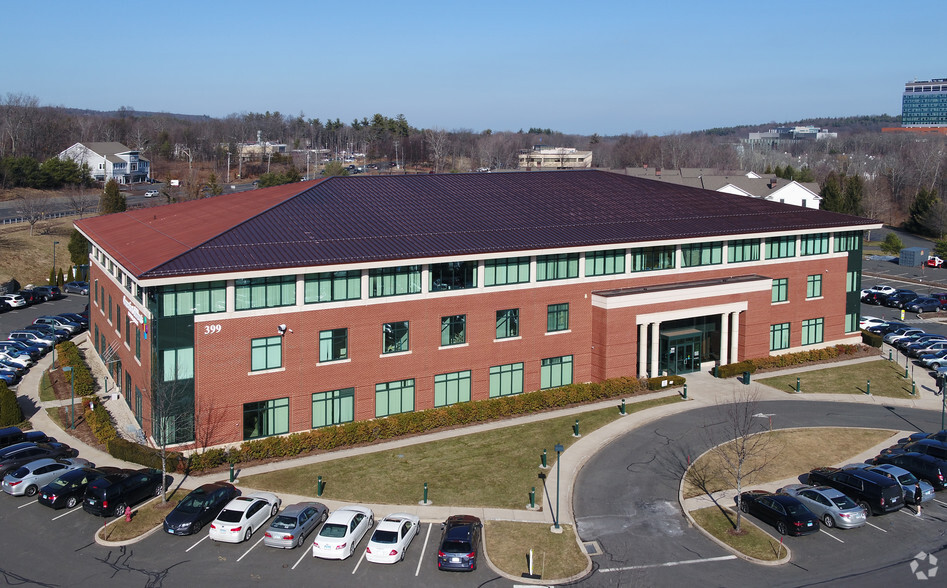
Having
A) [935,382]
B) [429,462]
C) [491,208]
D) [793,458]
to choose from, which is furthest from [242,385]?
[935,382]

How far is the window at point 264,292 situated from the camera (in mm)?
41750

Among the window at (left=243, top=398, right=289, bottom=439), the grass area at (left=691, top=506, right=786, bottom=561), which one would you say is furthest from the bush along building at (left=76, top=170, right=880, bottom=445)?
the grass area at (left=691, top=506, right=786, bottom=561)

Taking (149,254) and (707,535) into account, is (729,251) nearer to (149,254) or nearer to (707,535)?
(707,535)

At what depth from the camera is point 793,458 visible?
139 feet

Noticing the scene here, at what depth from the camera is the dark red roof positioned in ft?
144

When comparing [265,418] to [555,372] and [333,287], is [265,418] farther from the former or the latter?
[555,372]

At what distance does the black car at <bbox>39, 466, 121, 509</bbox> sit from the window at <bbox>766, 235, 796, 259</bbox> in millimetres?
46634

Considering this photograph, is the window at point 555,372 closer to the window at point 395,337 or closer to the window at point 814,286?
the window at point 395,337

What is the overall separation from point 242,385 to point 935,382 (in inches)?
1851

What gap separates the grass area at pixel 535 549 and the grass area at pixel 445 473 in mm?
2343

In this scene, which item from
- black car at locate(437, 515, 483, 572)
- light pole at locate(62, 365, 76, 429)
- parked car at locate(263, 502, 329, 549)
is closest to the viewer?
black car at locate(437, 515, 483, 572)

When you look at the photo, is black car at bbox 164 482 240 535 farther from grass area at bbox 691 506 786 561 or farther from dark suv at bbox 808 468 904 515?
dark suv at bbox 808 468 904 515

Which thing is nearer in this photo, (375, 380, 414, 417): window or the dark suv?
the dark suv

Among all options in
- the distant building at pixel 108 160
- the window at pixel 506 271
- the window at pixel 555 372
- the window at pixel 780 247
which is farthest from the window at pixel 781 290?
the distant building at pixel 108 160
